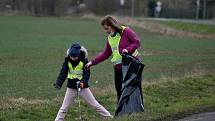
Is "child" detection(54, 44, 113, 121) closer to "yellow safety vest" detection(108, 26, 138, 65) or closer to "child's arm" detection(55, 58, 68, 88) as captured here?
"child's arm" detection(55, 58, 68, 88)

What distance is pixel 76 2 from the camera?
118 meters

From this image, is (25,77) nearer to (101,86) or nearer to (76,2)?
(101,86)

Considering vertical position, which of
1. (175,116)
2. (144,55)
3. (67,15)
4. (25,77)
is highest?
(175,116)

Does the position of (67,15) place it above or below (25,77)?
below

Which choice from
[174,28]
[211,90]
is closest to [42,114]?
[211,90]

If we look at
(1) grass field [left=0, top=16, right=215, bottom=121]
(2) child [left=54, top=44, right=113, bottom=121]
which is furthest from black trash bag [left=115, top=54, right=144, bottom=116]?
(2) child [left=54, top=44, right=113, bottom=121]

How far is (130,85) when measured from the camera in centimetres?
1058

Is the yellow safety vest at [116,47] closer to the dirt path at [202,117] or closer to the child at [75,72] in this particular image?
the child at [75,72]

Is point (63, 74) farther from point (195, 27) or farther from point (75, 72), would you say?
point (195, 27)

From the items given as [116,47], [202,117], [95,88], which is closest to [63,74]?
[116,47]

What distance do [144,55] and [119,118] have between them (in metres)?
21.2

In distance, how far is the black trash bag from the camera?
10523 mm

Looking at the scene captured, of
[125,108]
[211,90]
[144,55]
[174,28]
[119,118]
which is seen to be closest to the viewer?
[119,118]

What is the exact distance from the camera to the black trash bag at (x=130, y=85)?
414 inches
